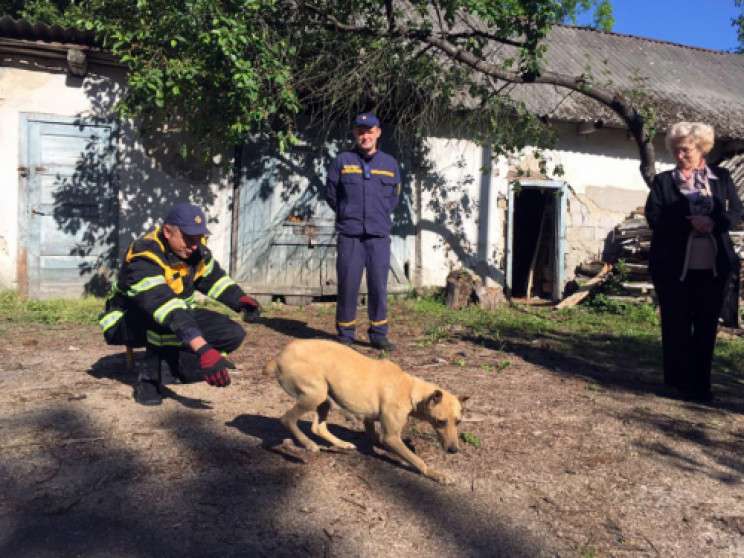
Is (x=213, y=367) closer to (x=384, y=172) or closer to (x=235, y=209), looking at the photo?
(x=384, y=172)

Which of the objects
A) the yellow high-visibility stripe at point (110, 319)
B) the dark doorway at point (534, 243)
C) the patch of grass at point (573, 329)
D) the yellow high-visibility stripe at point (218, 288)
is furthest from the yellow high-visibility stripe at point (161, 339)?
the dark doorway at point (534, 243)

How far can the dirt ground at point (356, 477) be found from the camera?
8.85ft

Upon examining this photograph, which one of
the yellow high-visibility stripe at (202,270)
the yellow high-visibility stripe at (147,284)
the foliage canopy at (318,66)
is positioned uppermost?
the foliage canopy at (318,66)

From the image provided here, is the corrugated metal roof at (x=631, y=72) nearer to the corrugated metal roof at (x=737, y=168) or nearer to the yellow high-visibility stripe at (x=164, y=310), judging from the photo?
the corrugated metal roof at (x=737, y=168)

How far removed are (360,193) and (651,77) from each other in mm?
9197

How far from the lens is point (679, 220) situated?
4727 millimetres

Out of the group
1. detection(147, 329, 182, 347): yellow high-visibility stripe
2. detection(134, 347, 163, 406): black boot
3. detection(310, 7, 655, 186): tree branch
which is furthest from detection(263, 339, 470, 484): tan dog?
detection(310, 7, 655, 186): tree branch

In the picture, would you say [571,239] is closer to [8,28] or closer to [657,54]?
[657,54]

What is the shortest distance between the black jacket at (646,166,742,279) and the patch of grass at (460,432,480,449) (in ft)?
6.77

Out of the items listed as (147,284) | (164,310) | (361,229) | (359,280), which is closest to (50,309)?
(359,280)

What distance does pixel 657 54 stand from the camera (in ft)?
Answer: 46.8

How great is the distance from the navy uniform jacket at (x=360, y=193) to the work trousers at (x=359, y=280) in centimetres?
12

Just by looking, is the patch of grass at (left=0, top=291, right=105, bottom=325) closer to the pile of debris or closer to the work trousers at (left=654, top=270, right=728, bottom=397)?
the work trousers at (left=654, top=270, right=728, bottom=397)

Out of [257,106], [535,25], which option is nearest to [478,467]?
[257,106]
